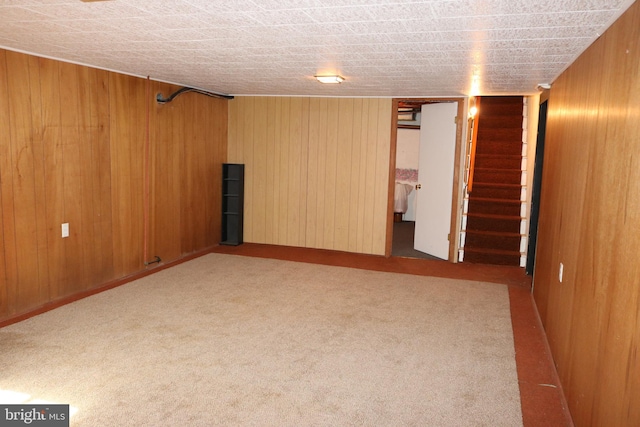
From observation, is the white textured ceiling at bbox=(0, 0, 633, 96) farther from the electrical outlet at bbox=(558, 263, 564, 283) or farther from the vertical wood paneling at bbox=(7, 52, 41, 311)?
the electrical outlet at bbox=(558, 263, 564, 283)

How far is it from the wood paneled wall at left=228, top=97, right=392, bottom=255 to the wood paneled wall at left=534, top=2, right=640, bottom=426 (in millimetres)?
3091

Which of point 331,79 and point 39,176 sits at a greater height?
point 331,79

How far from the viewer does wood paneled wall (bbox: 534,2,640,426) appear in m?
1.80

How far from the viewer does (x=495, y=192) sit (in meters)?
7.02

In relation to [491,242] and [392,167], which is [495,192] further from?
[392,167]

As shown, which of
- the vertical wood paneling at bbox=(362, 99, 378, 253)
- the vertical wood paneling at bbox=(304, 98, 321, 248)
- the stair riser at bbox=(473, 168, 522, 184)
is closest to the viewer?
the vertical wood paneling at bbox=(362, 99, 378, 253)

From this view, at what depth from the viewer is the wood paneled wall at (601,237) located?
1805 mm

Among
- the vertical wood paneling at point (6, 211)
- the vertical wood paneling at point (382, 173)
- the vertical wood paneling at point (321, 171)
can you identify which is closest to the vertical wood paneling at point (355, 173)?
the vertical wood paneling at point (382, 173)

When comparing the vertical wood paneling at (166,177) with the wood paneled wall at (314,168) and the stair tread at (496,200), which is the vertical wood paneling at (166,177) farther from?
the stair tread at (496,200)

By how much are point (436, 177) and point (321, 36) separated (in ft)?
12.4

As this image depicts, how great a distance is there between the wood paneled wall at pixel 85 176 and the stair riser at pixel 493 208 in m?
3.90

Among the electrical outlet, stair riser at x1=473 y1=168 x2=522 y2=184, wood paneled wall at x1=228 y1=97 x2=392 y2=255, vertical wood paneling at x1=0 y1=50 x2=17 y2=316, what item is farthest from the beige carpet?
stair riser at x1=473 y1=168 x2=522 y2=184

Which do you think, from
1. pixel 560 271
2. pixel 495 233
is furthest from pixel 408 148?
pixel 560 271

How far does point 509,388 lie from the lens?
292 centimetres
